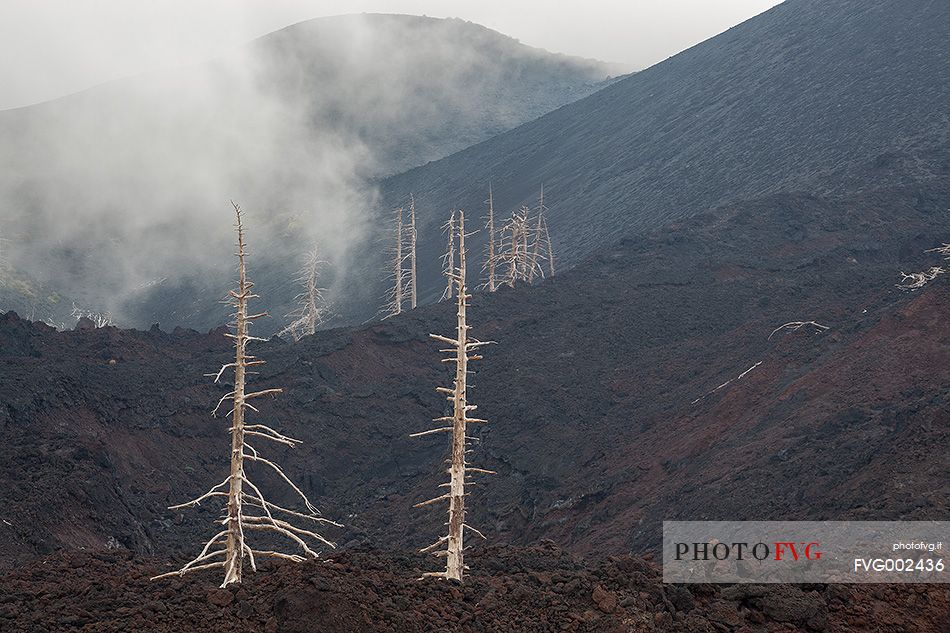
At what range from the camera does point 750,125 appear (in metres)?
60.9

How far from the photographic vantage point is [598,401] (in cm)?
3341

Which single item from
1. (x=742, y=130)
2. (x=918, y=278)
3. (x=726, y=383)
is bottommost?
(x=726, y=383)

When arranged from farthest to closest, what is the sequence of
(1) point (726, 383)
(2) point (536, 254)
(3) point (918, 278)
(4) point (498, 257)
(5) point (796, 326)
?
(4) point (498, 257) < (2) point (536, 254) < (3) point (918, 278) < (5) point (796, 326) < (1) point (726, 383)

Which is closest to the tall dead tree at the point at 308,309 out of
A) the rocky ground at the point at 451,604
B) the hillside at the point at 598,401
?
the hillside at the point at 598,401

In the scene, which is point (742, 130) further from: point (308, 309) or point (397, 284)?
point (308, 309)

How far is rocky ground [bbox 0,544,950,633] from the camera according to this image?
10.2 meters

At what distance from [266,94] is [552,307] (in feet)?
281

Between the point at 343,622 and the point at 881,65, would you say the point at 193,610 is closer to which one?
the point at 343,622

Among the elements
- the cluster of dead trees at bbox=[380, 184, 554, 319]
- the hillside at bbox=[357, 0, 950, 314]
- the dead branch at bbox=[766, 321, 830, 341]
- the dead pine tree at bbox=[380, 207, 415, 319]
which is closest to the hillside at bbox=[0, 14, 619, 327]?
the dead pine tree at bbox=[380, 207, 415, 319]

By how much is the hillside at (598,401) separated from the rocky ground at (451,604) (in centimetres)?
353

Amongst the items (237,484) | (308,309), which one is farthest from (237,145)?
(237,484)

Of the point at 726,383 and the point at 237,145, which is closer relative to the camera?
the point at 726,383

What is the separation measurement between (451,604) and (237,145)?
102m

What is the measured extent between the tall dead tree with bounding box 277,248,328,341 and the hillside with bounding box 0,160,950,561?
8.59 m
